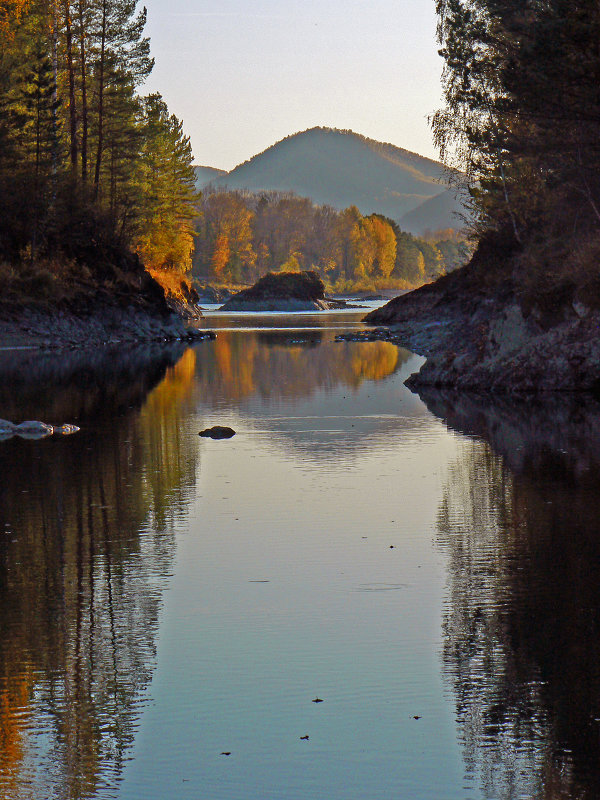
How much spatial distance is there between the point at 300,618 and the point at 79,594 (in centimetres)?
195

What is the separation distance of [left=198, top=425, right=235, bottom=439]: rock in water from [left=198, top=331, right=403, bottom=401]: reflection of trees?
722cm

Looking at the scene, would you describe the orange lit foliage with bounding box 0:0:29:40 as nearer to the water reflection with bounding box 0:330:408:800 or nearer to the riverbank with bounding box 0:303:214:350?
the riverbank with bounding box 0:303:214:350

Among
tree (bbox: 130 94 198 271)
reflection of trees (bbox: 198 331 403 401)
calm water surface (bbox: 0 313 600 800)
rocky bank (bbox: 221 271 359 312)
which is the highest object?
tree (bbox: 130 94 198 271)

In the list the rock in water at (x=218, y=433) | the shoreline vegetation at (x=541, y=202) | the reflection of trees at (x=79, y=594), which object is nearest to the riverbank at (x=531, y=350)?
the shoreline vegetation at (x=541, y=202)

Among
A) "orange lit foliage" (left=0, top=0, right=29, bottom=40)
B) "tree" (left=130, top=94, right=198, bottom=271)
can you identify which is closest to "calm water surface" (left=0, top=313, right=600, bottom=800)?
"orange lit foliage" (left=0, top=0, right=29, bottom=40)

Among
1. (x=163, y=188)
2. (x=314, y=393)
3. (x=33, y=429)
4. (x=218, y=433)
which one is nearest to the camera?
(x=218, y=433)

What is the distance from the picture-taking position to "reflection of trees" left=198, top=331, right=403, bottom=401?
3081 centimetres

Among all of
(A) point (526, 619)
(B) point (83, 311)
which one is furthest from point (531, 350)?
(B) point (83, 311)

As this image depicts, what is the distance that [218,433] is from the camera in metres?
20.8

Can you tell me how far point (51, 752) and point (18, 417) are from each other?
17.1 meters

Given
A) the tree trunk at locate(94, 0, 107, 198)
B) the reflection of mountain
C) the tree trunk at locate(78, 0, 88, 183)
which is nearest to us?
the reflection of mountain

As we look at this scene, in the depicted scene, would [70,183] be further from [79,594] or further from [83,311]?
[79,594]

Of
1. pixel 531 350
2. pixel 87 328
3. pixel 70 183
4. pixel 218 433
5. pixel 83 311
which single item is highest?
pixel 70 183

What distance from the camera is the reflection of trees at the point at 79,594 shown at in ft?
21.7
